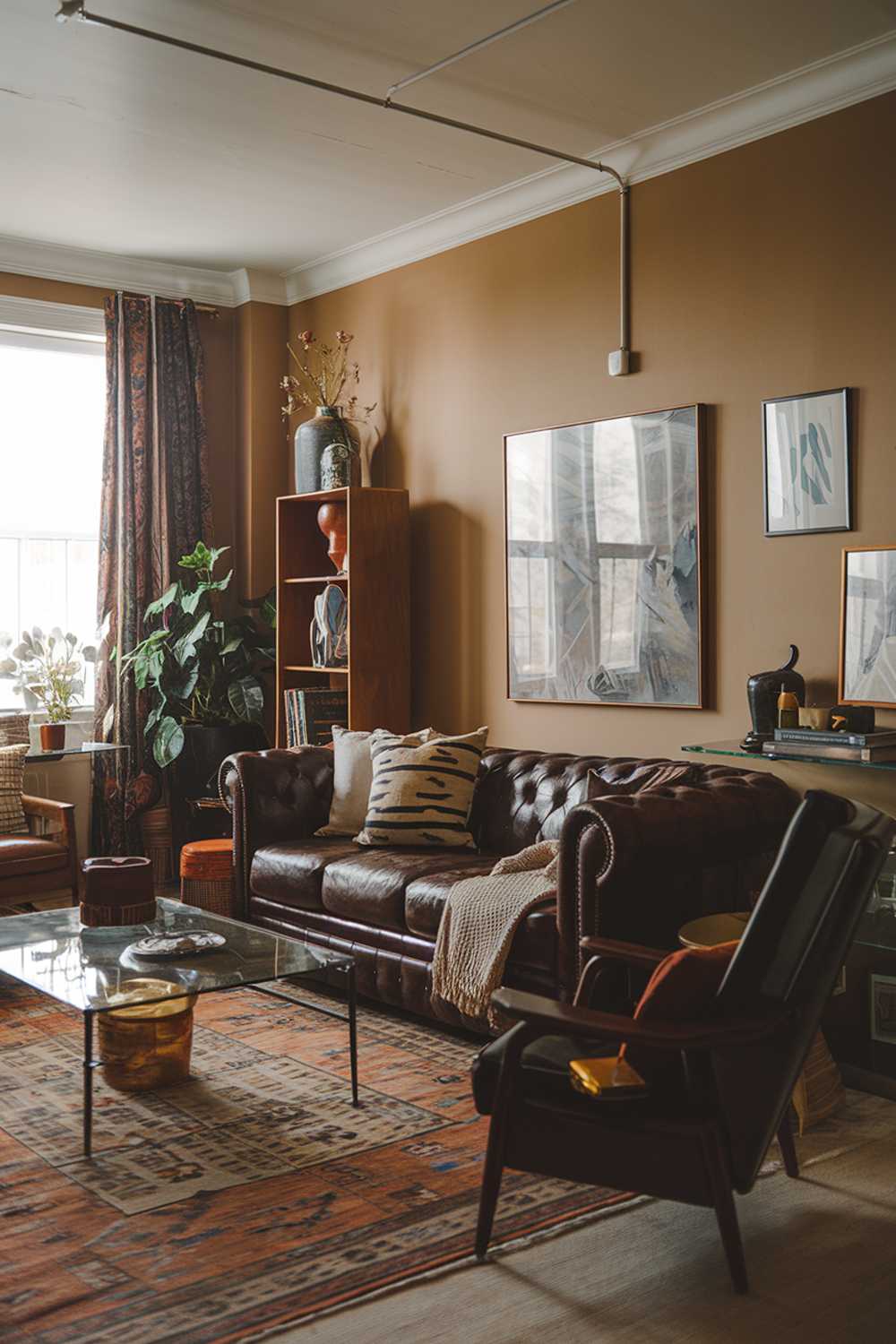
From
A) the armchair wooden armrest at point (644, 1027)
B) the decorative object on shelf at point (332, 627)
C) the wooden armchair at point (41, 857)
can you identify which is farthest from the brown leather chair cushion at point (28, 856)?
the armchair wooden armrest at point (644, 1027)

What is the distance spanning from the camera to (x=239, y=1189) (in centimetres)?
290

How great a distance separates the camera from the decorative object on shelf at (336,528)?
19.3 ft

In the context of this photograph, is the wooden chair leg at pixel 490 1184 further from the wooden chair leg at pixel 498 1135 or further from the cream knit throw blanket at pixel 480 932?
the cream knit throw blanket at pixel 480 932

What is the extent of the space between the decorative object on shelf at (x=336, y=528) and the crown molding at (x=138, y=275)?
1.46 metres

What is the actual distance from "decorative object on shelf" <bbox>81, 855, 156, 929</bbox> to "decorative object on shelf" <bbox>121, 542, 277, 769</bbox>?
7.49 ft

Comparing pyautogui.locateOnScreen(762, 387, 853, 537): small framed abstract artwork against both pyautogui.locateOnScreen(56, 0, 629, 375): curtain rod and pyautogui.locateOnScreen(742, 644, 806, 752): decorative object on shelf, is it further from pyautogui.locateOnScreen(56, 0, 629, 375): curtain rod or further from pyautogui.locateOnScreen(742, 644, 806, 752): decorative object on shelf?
pyautogui.locateOnScreen(56, 0, 629, 375): curtain rod

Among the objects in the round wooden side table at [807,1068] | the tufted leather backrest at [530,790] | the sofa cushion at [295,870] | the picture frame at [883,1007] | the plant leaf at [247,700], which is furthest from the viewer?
the plant leaf at [247,700]

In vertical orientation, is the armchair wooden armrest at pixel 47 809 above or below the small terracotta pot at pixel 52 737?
below

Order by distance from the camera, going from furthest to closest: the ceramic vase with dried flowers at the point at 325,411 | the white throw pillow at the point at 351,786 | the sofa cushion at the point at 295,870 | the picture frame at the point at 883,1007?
the ceramic vase with dried flowers at the point at 325,411, the white throw pillow at the point at 351,786, the sofa cushion at the point at 295,870, the picture frame at the point at 883,1007

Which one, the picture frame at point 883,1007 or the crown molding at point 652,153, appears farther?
the crown molding at point 652,153

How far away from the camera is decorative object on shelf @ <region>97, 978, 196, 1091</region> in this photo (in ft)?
11.4

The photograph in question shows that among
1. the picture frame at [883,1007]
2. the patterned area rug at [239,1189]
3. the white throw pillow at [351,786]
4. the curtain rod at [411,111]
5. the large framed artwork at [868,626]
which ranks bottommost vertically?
the patterned area rug at [239,1189]

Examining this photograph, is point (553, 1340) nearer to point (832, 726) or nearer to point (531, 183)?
point (832, 726)

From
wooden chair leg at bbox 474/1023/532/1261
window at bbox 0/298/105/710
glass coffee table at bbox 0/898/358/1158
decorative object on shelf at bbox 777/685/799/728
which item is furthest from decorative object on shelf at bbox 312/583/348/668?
wooden chair leg at bbox 474/1023/532/1261
